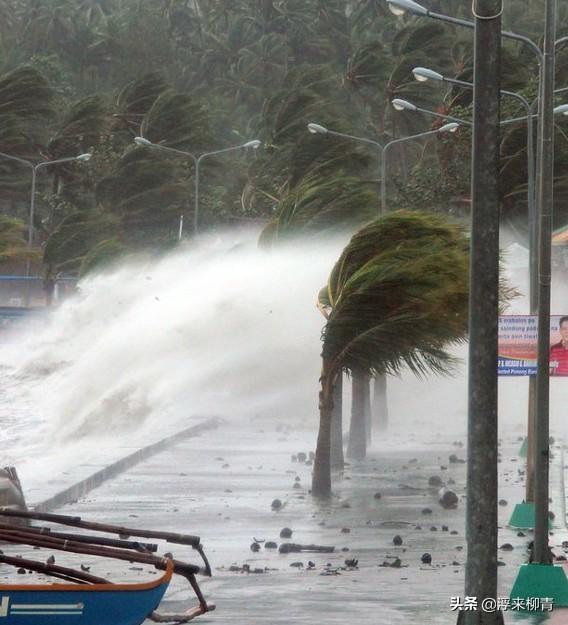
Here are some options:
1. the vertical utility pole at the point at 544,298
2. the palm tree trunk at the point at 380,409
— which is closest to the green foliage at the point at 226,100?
the palm tree trunk at the point at 380,409

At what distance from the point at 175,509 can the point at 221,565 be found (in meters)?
5.22

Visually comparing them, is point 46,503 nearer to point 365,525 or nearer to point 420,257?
point 365,525

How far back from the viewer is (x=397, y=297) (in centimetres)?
2309

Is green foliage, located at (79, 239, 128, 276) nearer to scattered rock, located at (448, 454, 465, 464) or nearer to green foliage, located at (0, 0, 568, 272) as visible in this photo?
green foliage, located at (0, 0, 568, 272)

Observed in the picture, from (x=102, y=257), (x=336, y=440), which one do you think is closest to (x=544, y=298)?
(x=336, y=440)

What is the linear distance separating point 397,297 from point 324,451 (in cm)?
286

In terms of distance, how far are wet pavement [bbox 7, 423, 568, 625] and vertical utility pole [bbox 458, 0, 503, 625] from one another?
2379 mm

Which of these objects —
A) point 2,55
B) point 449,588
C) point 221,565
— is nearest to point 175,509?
point 221,565

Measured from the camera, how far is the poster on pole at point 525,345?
17891 millimetres

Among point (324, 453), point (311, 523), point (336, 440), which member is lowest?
point (311, 523)

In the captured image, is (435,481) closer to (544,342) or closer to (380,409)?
(544,342)

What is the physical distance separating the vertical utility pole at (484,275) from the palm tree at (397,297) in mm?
11916

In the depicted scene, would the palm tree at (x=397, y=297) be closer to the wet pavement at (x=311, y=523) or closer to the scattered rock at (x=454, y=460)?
the wet pavement at (x=311, y=523)

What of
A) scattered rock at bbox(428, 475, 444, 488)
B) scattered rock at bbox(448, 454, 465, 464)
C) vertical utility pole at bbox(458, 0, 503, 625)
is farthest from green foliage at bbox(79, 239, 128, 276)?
vertical utility pole at bbox(458, 0, 503, 625)
